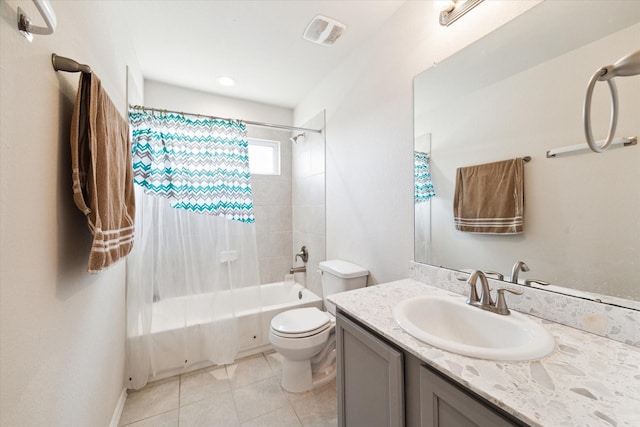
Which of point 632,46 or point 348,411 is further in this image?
point 348,411

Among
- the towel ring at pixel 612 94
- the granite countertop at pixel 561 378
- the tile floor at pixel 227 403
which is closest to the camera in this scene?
the granite countertop at pixel 561 378

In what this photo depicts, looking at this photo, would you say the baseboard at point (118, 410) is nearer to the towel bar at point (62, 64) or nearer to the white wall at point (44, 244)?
the white wall at point (44, 244)

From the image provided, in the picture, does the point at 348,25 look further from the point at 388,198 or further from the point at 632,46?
the point at 632,46

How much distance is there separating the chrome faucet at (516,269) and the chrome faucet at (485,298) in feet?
0.28

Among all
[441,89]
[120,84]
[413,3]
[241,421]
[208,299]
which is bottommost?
[241,421]

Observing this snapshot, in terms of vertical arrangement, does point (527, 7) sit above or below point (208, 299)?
above

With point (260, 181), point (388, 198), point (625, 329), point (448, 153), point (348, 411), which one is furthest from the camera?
point (260, 181)

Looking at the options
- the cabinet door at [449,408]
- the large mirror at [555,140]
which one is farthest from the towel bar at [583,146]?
the cabinet door at [449,408]

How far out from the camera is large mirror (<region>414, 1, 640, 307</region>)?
0.81m

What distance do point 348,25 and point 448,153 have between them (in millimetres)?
1190

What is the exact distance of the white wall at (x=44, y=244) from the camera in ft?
1.93

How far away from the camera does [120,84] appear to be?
1586 mm

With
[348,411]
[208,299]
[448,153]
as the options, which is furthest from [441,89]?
[208,299]

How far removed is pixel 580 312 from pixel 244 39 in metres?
2.44
